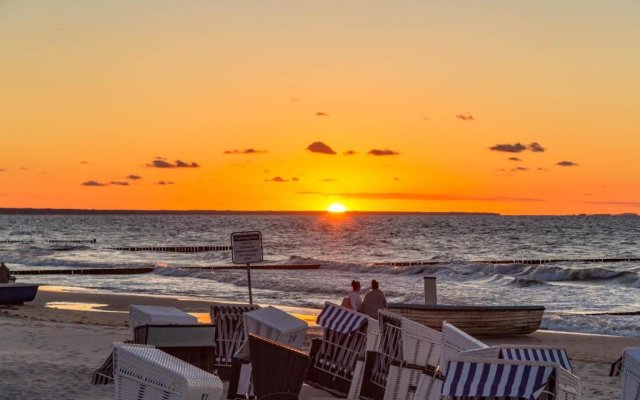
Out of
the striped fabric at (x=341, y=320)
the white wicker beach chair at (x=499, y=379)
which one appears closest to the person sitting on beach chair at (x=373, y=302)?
the striped fabric at (x=341, y=320)

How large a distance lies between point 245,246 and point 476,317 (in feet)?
26.6

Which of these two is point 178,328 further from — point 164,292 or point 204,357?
point 164,292

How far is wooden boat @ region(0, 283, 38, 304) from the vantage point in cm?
3234

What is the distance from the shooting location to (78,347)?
20531mm

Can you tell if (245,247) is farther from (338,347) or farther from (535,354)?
(535,354)

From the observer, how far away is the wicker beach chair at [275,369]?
11500mm

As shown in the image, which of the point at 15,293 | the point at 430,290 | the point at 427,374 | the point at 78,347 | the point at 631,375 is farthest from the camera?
the point at 15,293

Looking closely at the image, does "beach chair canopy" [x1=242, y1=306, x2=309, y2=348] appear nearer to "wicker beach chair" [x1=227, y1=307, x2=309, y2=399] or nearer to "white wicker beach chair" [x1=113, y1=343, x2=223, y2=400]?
"wicker beach chair" [x1=227, y1=307, x2=309, y2=399]

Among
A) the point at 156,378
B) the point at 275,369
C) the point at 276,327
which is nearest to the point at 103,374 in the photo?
the point at 276,327

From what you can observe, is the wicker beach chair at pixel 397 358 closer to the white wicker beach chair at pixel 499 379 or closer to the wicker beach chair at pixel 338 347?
the wicker beach chair at pixel 338 347

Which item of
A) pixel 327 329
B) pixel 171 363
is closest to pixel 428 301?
pixel 327 329

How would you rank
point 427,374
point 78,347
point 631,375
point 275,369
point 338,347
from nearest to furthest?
point 631,375 → point 275,369 → point 427,374 → point 338,347 → point 78,347

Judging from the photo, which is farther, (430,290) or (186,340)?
(430,290)

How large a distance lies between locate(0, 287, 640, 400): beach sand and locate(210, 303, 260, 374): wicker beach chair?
1.35 m
